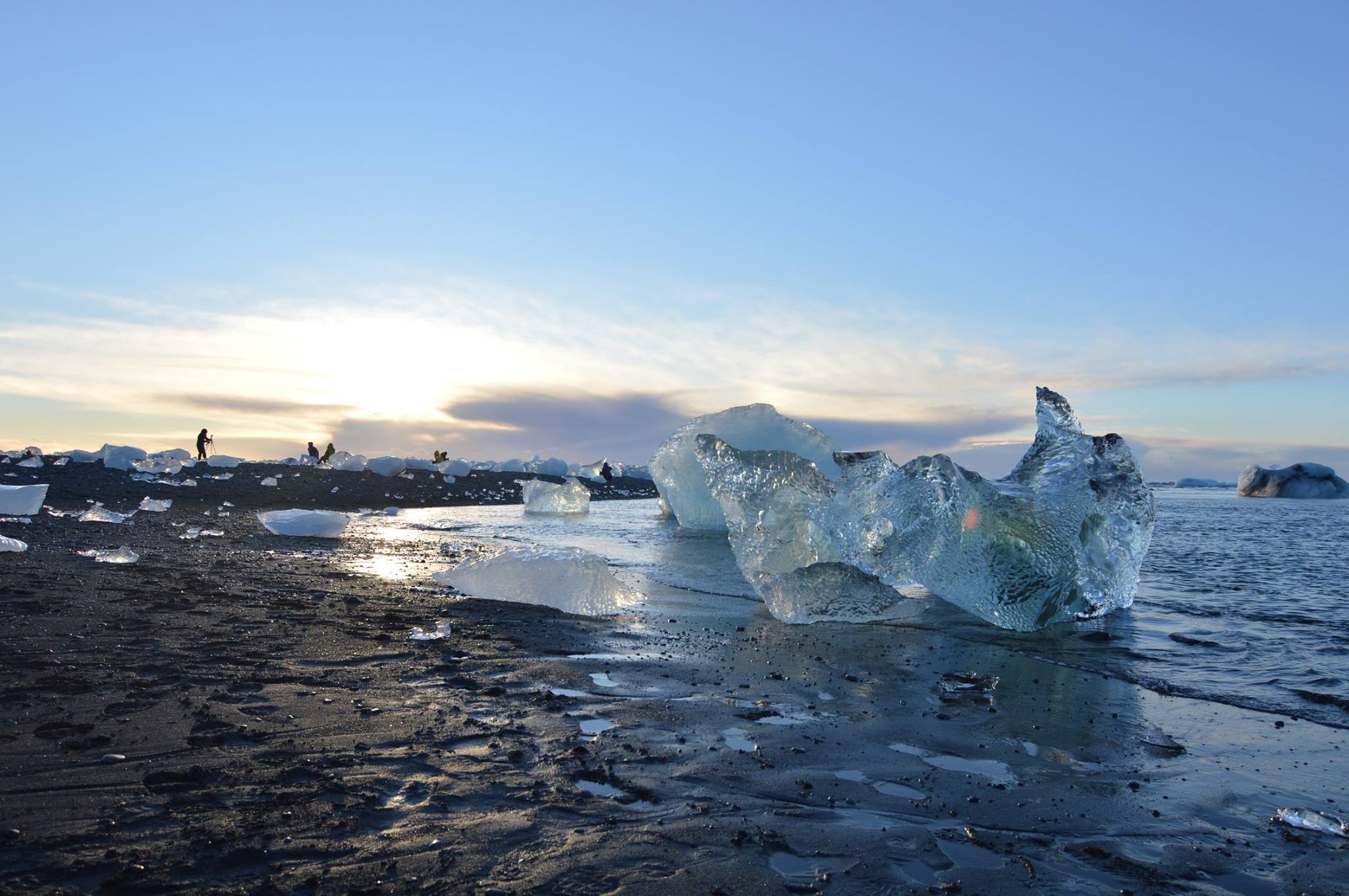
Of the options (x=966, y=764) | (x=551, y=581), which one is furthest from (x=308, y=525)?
(x=966, y=764)

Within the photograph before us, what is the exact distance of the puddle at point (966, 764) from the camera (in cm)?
323

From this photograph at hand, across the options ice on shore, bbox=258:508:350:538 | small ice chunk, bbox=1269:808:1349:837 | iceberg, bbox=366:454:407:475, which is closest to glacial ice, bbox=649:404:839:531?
ice on shore, bbox=258:508:350:538

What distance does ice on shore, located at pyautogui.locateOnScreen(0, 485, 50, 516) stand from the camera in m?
12.0

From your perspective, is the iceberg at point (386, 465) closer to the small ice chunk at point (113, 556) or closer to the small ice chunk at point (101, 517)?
the small ice chunk at point (101, 517)

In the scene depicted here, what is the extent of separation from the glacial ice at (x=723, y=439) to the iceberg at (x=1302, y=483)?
38856 millimetres

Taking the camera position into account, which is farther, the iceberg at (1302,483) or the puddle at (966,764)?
the iceberg at (1302,483)

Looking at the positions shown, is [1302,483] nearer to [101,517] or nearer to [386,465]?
[386,465]

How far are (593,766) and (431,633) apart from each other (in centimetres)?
270

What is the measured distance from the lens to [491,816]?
258 centimetres

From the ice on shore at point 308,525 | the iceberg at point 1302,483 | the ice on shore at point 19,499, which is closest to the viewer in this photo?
the ice on shore at point 19,499

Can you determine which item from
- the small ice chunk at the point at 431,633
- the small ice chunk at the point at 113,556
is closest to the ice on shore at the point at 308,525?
→ the small ice chunk at the point at 113,556

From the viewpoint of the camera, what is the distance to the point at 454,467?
35.8 metres

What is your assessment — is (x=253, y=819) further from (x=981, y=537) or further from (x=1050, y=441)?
(x=1050, y=441)

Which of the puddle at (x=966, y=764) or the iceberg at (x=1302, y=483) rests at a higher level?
the iceberg at (x=1302, y=483)
